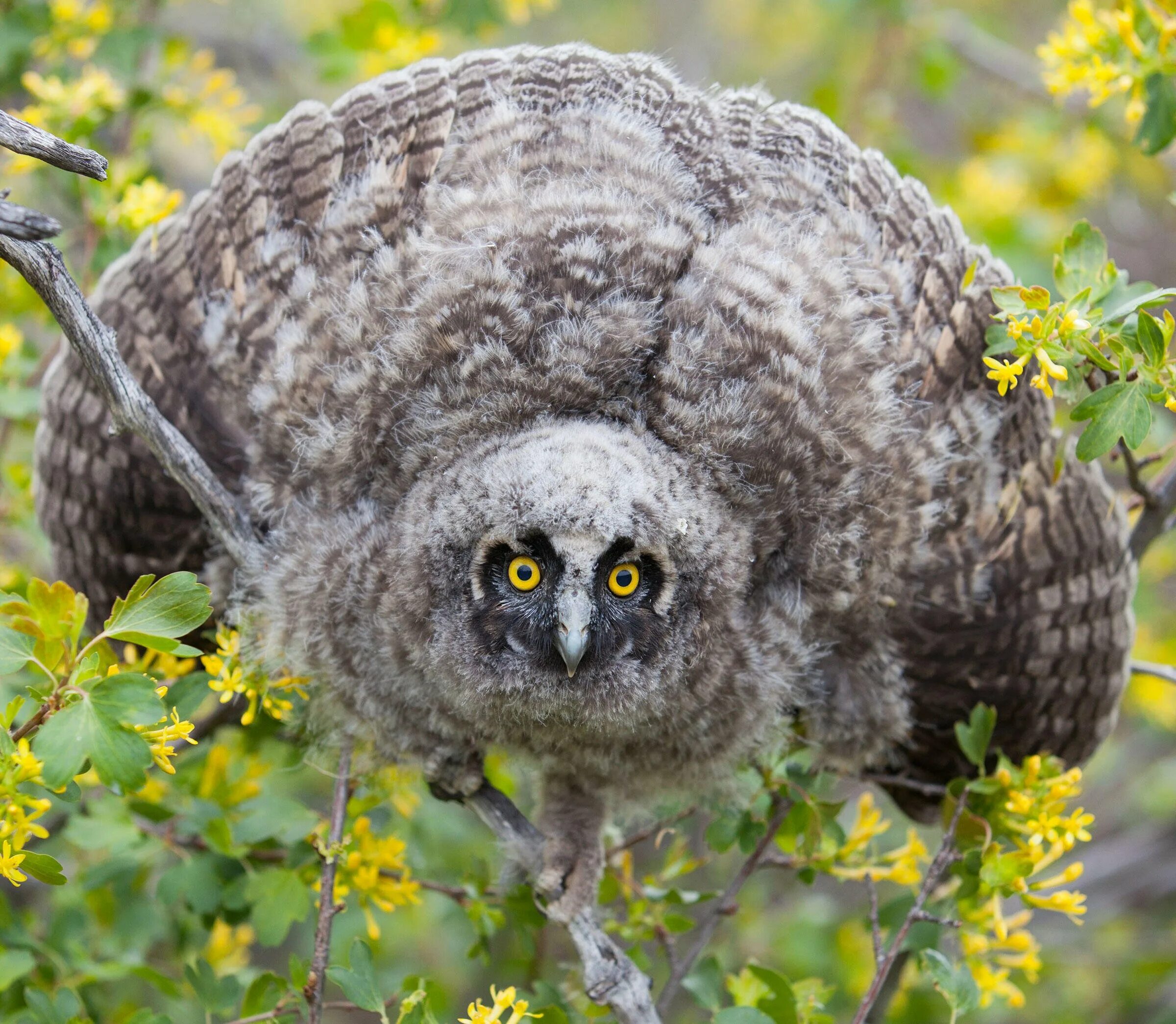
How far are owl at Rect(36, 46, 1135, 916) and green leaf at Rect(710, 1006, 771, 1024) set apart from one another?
1.69 ft

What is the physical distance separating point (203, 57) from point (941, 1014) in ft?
12.5

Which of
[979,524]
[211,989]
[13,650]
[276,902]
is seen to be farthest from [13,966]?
[979,524]

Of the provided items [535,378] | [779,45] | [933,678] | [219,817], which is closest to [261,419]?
[535,378]

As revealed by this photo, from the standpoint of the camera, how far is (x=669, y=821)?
3.06 m

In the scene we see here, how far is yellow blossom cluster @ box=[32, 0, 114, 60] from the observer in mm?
3521

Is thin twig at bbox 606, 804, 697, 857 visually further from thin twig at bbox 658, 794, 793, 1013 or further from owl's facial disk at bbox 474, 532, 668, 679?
owl's facial disk at bbox 474, 532, 668, 679

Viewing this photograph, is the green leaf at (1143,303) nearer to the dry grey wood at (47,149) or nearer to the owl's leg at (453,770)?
Result: the owl's leg at (453,770)

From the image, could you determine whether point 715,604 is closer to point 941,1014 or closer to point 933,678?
point 933,678

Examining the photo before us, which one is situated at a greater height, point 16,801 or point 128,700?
point 128,700

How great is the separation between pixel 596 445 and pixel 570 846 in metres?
0.99

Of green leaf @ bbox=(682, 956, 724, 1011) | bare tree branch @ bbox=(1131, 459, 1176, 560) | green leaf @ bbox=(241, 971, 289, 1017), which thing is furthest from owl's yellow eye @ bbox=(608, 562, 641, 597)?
bare tree branch @ bbox=(1131, 459, 1176, 560)

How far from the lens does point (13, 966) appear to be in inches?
102

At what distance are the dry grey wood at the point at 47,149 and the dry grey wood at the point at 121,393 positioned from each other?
0.61 ft

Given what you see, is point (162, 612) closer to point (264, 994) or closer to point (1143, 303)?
point (264, 994)
